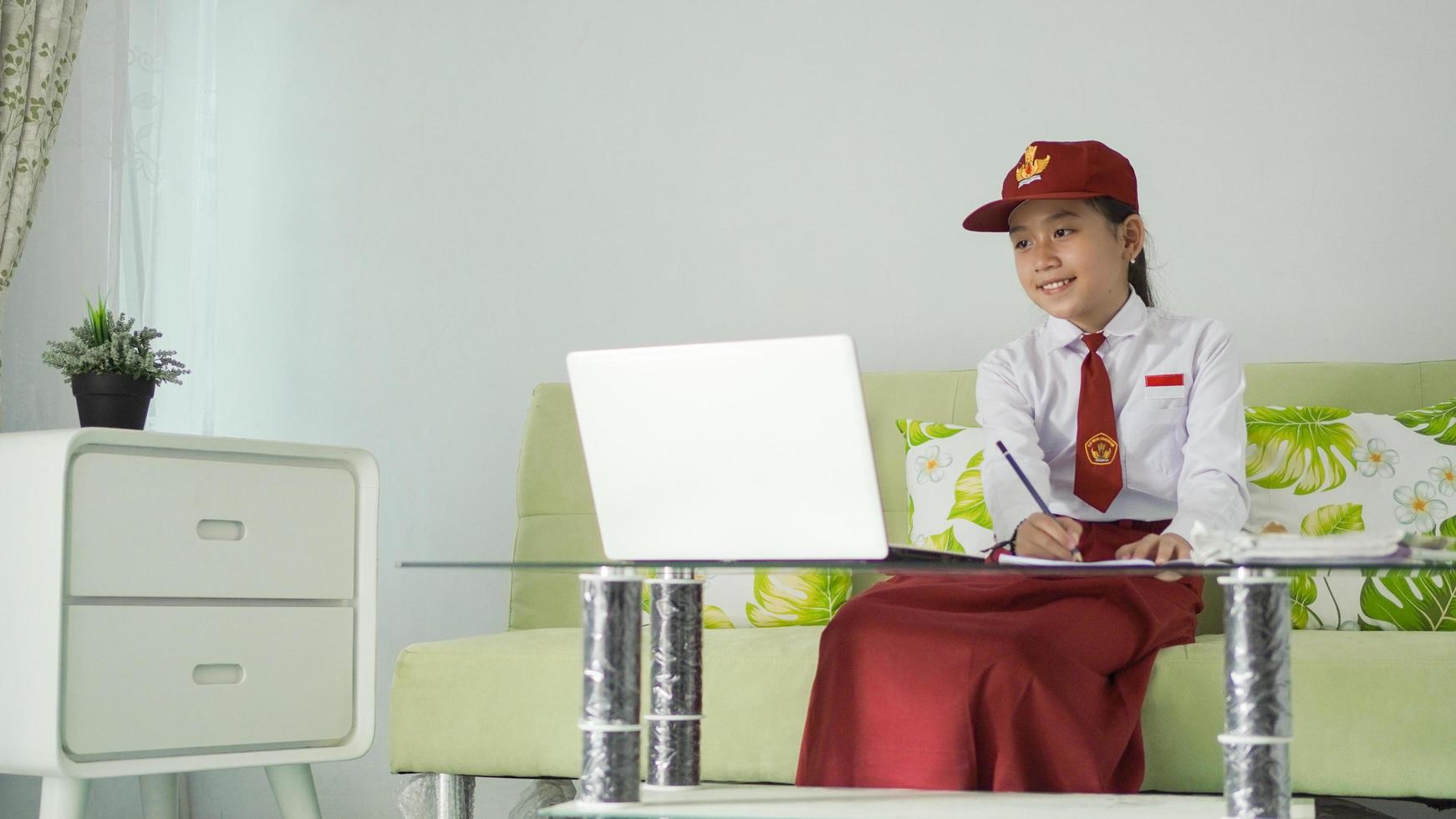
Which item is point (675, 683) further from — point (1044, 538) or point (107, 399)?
point (107, 399)

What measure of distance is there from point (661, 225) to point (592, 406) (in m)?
1.46

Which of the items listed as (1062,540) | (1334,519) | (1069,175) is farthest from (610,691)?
(1334,519)

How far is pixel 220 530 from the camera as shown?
195cm

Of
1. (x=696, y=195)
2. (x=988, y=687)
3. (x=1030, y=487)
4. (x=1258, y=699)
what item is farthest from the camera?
(x=696, y=195)

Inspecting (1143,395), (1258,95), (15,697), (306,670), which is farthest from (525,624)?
(1258,95)

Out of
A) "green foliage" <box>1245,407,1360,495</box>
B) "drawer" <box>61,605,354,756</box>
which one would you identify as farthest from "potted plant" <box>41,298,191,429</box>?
"green foliage" <box>1245,407,1360,495</box>

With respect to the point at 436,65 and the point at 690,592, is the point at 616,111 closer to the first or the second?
the point at 436,65

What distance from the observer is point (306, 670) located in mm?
2006

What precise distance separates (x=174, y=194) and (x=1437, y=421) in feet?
7.21

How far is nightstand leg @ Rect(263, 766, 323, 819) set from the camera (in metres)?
2.03

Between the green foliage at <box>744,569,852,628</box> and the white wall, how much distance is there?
1.70ft

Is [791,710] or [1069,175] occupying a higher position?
[1069,175]

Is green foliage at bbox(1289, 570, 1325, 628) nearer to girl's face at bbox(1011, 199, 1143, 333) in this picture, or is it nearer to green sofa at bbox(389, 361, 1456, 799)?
green sofa at bbox(389, 361, 1456, 799)

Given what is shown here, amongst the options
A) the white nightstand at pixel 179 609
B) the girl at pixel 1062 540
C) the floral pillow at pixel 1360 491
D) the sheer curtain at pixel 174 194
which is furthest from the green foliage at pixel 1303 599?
the sheer curtain at pixel 174 194
